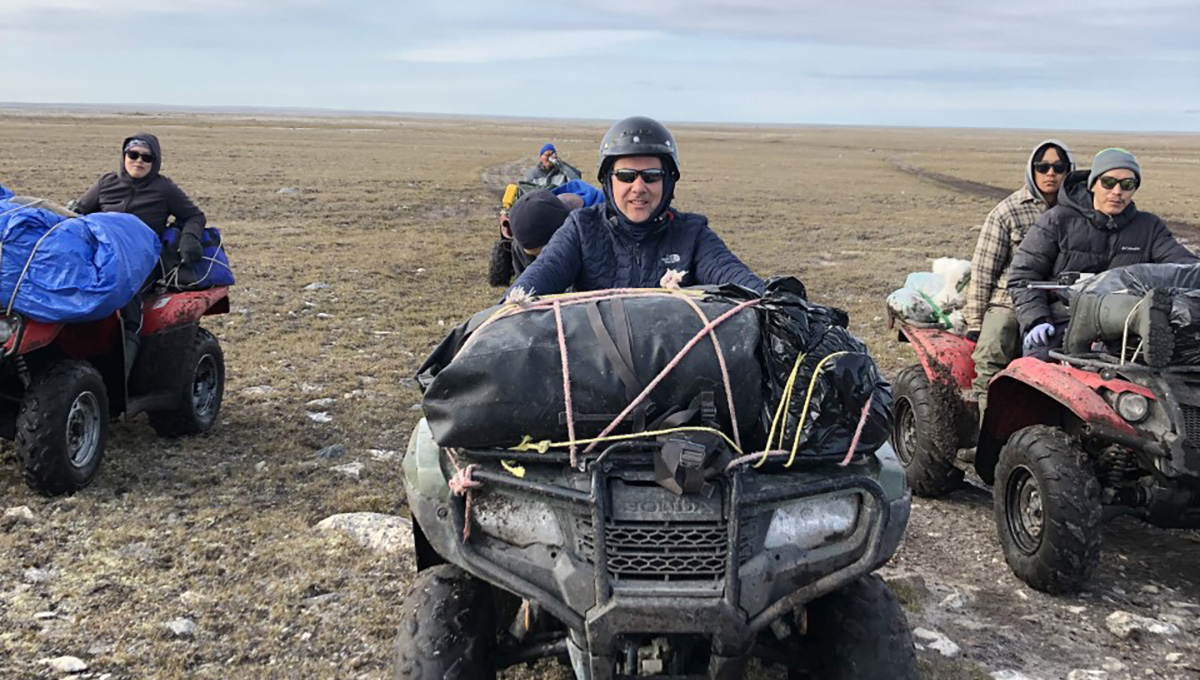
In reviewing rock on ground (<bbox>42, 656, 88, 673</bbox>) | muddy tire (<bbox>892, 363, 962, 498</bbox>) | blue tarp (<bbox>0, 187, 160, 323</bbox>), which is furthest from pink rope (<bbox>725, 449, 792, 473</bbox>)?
blue tarp (<bbox>0, 187, 160, 323</bbox>)

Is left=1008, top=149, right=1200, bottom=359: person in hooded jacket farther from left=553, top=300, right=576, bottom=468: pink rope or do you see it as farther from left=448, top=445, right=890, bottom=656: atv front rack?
left=553, top=300, right=576, bottom=468: pink rope

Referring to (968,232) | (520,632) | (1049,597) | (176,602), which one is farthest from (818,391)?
(968,232)

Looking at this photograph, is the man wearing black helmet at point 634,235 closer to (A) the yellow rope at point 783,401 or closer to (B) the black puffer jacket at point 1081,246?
(A) the yellow rope at point 783,401

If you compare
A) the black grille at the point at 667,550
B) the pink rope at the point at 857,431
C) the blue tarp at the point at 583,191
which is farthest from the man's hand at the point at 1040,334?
the blue tarp at the point at 583,191

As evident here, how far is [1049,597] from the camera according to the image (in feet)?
15.4

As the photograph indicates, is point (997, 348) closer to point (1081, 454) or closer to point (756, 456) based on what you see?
point (1081, 454)

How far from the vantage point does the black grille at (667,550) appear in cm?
263

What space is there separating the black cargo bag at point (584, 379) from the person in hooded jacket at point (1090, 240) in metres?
2.94

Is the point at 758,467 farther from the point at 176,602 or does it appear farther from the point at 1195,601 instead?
the point at 1195,601

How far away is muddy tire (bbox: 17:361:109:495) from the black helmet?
318 centimetres

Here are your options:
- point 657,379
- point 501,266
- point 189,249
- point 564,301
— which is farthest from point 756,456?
point 501,266

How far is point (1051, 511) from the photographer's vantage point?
176 inches

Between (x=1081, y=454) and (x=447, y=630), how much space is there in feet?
10.1

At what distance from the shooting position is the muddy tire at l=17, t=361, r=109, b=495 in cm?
525
